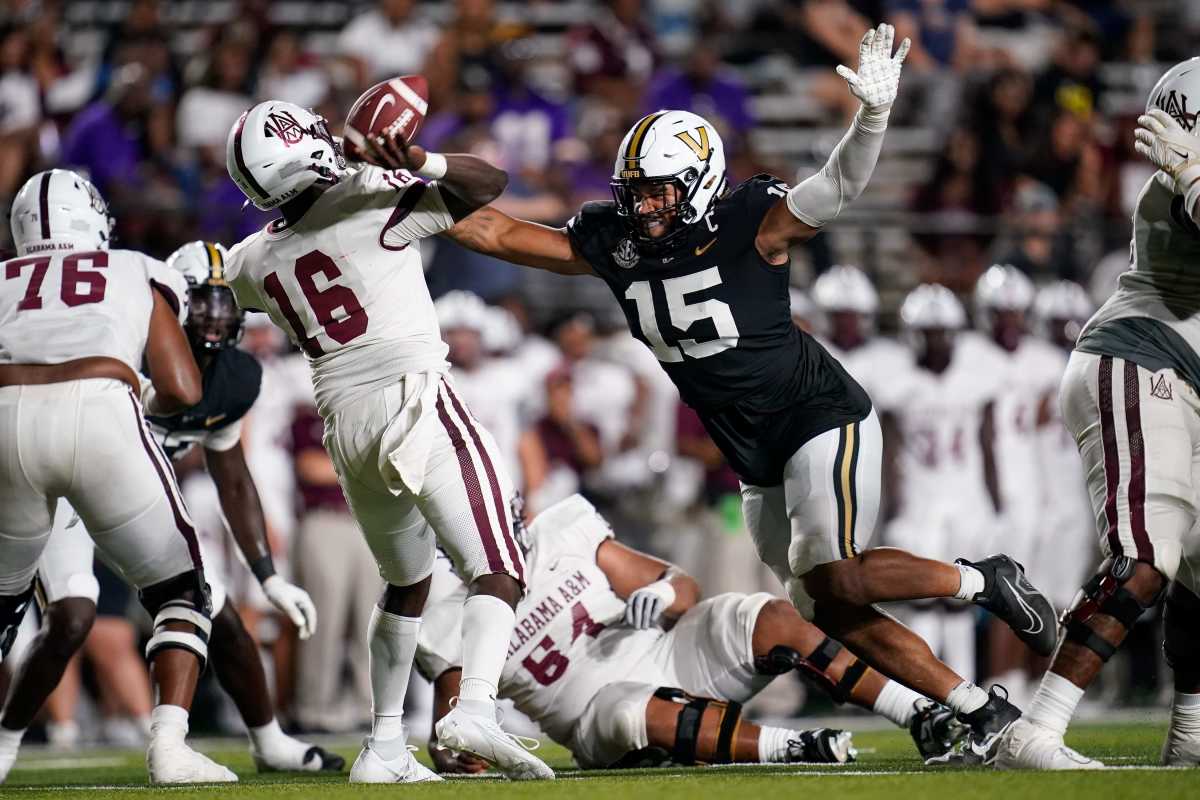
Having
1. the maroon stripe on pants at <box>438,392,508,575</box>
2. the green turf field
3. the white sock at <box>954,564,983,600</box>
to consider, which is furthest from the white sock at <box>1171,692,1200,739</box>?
the maroon stripe on pants at <box>438,392,508,575</box>

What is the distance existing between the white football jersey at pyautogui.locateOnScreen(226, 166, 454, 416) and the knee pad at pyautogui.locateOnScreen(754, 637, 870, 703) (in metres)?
1.55

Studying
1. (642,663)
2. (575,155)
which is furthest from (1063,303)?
(642,663)

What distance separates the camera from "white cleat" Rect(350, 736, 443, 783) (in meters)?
5.41

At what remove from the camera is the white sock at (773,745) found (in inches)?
224

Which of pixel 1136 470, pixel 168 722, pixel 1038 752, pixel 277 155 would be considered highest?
pixel 277 155

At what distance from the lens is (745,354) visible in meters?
5.53

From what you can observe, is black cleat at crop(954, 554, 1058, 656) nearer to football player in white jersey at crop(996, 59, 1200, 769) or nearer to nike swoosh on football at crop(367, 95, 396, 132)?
football player in white jersey at crop(996, 59, 1200, 769)

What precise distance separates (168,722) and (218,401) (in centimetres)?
131

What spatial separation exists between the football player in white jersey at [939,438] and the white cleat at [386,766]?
479 centimetres

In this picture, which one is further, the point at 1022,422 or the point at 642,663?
the point at 1022,422

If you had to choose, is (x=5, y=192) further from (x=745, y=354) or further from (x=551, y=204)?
(x=745, y=354)

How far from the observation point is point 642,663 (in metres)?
6.08

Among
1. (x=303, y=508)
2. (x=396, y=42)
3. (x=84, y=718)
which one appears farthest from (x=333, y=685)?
(x=396, y=42)

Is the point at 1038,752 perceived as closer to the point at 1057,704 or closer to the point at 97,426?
the point at 1057,704
